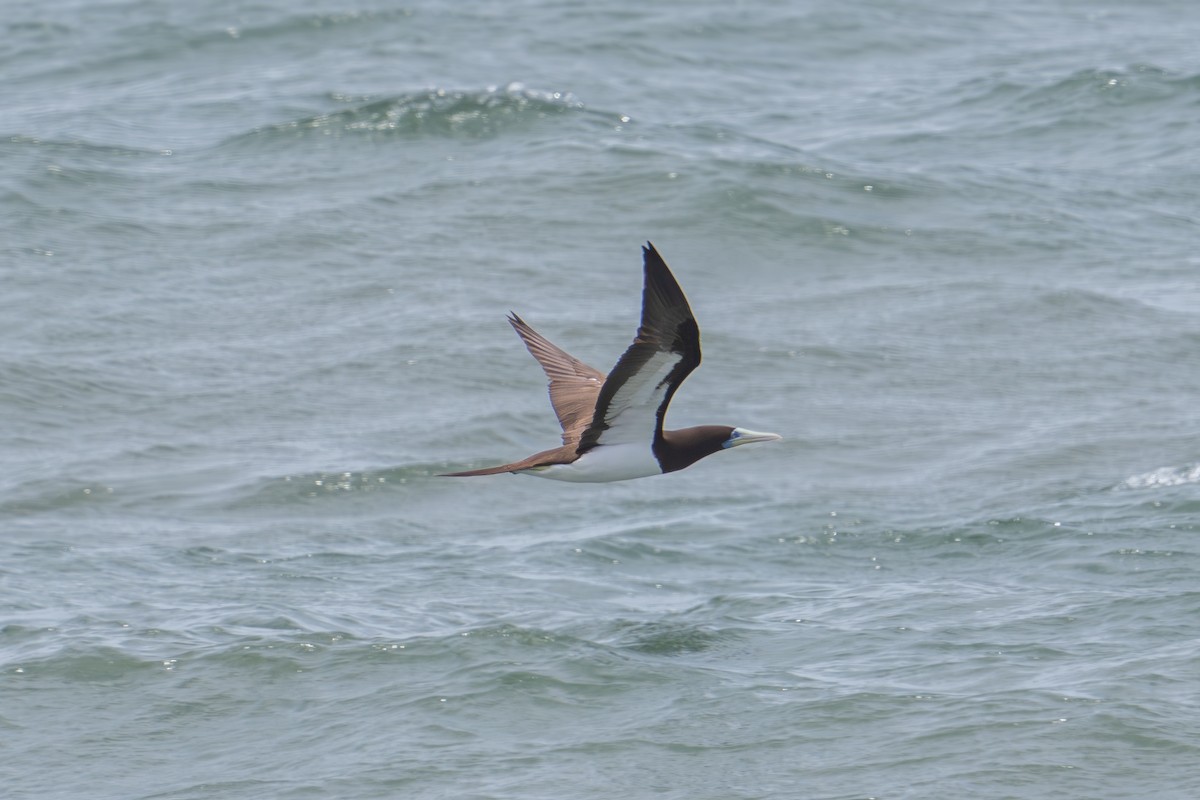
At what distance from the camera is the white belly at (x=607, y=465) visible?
7633 mm

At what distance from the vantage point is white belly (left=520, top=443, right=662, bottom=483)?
7633 mm

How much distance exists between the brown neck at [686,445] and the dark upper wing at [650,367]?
106mm

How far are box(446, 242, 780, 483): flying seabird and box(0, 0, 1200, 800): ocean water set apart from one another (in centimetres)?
106

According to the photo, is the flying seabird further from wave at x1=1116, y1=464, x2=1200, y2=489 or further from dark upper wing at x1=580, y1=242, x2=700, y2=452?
wave at x1=1116, y1=464, x2=1200, y2=489

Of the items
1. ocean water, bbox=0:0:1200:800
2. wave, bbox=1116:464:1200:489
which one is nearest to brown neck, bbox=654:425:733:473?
ocean water, bbox=0:0:1200:800

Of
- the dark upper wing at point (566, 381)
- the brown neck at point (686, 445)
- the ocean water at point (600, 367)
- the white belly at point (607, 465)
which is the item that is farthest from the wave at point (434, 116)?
the white belly at point (607, 465)

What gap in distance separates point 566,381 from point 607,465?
104 cm

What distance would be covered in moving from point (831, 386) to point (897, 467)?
4.31 feet

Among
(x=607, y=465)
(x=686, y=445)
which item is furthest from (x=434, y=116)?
(x=607, y=465)

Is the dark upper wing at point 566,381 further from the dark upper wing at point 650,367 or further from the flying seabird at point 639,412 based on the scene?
the dark upper wing at point 650,367

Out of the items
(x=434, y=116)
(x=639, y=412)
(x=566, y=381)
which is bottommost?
(x=566, y=381)

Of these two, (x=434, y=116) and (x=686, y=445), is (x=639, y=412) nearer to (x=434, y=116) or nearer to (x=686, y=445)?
(x=686, y=445)

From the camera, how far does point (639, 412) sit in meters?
7.50

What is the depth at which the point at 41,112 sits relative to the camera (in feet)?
58.5
